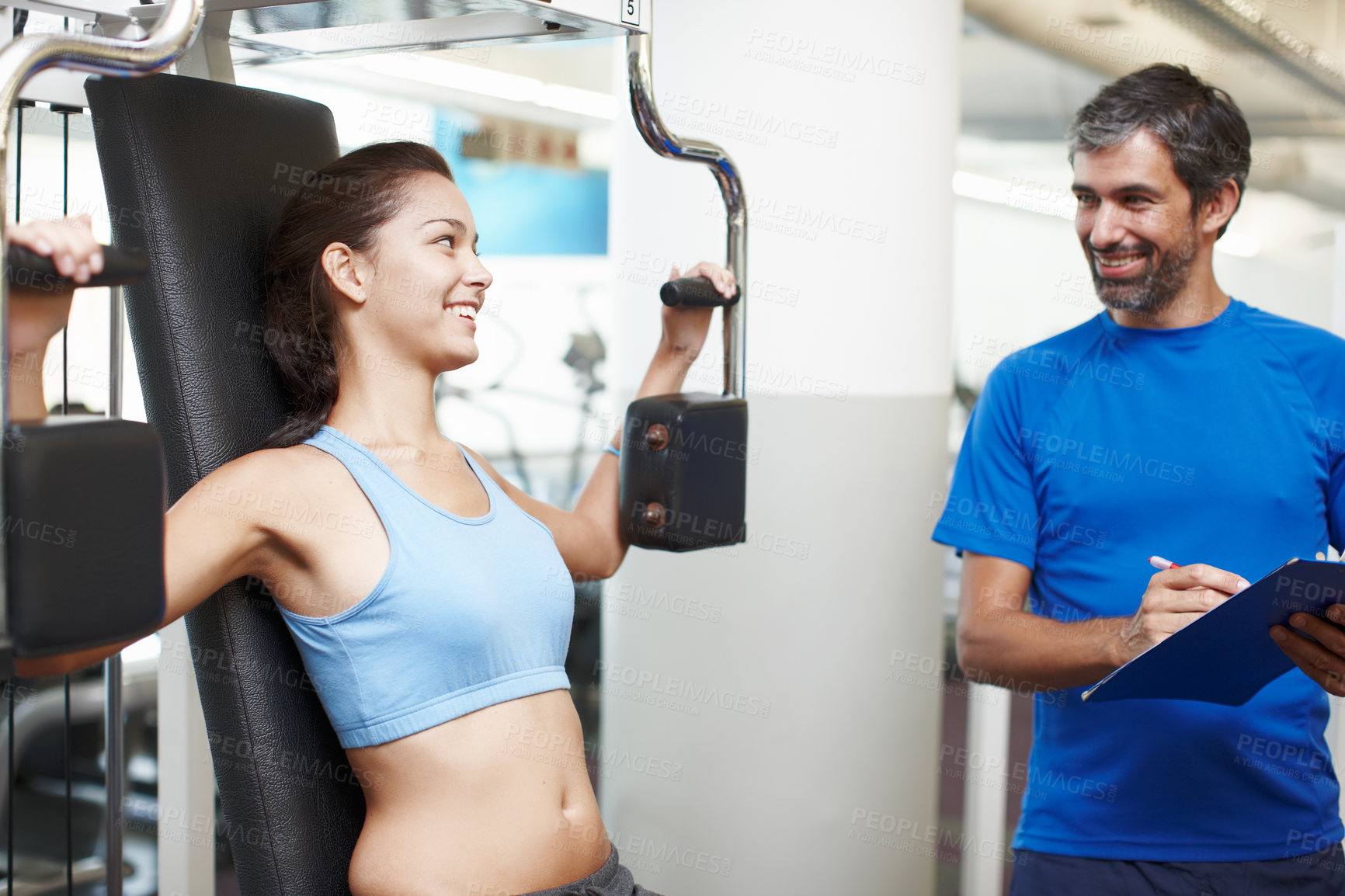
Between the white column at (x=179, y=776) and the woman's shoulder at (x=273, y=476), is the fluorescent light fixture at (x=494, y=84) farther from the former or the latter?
the woman's shoulder at (x=273, y=476)

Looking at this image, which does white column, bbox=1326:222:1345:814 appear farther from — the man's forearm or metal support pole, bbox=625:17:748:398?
metal support pole, bbox=625:17:748:398

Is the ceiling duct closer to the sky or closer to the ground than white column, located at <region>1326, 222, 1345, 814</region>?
closer to the sky

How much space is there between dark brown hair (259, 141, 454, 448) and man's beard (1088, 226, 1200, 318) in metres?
0.94

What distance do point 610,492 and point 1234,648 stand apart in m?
0.81

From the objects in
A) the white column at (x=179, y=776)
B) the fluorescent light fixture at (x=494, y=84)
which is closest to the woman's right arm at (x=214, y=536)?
the white column at (x=179, y=776)

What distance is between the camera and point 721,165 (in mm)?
1503

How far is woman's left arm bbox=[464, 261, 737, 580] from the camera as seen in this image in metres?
1.51

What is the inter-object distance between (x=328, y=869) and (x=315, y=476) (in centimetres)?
44

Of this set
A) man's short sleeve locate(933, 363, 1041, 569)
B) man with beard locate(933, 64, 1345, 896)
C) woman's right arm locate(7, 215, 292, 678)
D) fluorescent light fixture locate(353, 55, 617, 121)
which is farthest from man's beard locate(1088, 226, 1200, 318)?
fluorescent light fixture locate(353, 55, 617, 121)

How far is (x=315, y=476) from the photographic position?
3.87 feet

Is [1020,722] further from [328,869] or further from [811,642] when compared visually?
[328,869]

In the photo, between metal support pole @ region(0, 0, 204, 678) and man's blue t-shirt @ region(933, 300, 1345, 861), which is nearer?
metal support pole @ region(0, 0, 204, 678)

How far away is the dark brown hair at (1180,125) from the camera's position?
61.5 inches

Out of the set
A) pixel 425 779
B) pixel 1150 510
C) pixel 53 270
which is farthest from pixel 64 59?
pixel 1150 510
